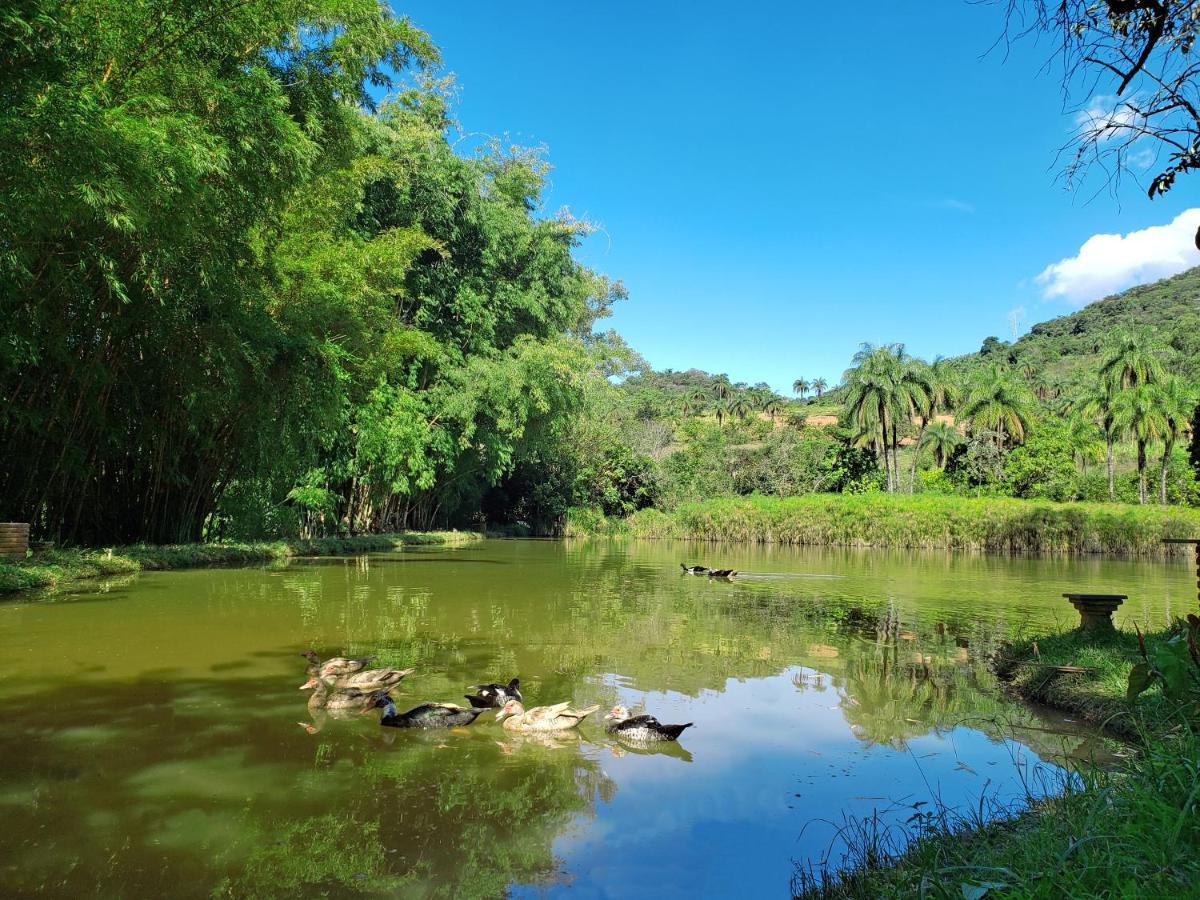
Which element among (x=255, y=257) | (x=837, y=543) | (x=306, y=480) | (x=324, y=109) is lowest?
(x=837, y=543)

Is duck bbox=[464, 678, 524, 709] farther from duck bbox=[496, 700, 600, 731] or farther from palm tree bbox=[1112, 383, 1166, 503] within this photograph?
palm tree bbox=[1112, 383, 1166, 503]

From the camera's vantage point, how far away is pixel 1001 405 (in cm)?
Result: 4641

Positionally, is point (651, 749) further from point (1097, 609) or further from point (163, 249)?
point (163, 249)

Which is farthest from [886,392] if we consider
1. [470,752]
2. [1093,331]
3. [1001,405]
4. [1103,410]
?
[1093,331]

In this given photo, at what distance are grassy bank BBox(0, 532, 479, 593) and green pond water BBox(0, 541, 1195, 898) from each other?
62 cm

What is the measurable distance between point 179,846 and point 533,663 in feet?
13.3

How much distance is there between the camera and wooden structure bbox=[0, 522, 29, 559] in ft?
33.0

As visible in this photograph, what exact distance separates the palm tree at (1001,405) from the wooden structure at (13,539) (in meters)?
49.5

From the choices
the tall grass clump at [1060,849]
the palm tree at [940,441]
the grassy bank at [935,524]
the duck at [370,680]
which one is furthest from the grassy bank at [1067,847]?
the palm tree at [940,441]

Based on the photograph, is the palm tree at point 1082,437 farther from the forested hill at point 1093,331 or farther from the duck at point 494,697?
the duck at point 494,697

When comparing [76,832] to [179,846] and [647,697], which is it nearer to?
[179,846]

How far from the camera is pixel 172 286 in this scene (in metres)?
11.2

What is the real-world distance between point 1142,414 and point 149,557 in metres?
44.3

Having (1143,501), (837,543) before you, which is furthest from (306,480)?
(1143,501)
